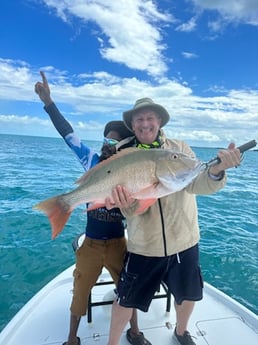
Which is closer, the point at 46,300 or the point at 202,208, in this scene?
the point at 46,300

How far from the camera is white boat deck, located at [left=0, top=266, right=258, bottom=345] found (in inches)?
124

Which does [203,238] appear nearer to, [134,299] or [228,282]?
[228,282]

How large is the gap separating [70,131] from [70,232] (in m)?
6.56

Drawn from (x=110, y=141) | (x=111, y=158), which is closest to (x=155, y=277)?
(x=111, y=158)

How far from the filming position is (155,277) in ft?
8.93

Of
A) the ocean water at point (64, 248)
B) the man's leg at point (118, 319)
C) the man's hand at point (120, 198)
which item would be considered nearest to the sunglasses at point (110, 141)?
the man's hand at point (120, 198)

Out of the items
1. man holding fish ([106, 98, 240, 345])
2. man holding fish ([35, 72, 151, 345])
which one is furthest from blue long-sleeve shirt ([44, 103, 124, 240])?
man holding fish ([106, 98, 240, 345])

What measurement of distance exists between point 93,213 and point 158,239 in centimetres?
72

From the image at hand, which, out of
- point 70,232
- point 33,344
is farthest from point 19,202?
point 33,344

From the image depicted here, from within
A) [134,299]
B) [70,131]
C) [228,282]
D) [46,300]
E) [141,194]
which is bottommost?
[228,282]

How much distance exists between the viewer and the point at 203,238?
30.0ft

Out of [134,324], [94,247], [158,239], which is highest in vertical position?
[158,239]

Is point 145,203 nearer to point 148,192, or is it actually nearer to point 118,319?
point 148,192

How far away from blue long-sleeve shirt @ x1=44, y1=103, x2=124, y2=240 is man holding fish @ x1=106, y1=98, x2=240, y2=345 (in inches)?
11.2
